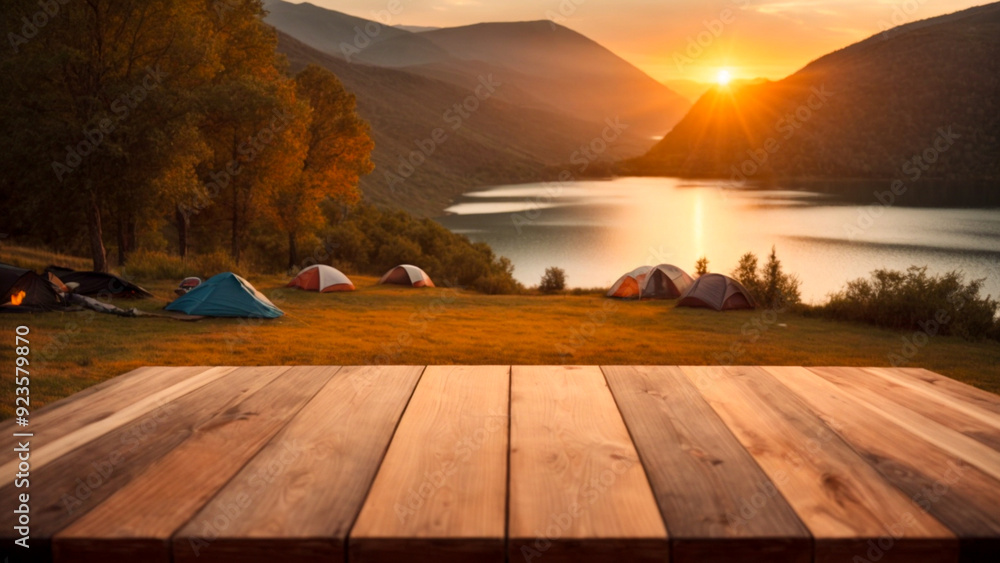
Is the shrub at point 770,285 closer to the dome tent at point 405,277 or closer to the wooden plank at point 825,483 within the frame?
the dome tent at point 405,277

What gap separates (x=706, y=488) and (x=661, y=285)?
2452cm

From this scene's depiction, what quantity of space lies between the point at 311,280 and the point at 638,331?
11.6 m

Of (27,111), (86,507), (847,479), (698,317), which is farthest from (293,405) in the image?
(27,111)

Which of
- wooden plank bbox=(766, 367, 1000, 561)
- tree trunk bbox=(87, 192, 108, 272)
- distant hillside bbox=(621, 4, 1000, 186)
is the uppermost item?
distant hillside bbox=(621, 4, 1000, 186)

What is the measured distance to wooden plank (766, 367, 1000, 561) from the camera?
1272 mm

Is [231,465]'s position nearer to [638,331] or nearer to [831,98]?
[638,331]

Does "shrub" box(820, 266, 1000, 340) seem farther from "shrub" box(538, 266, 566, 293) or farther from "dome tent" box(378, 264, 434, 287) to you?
"shrub" box(538, 266, 566, 293)

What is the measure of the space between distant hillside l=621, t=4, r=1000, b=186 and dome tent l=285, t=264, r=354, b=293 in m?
103

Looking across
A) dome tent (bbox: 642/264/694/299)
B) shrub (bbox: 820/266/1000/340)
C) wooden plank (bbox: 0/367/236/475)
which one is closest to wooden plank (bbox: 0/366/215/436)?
wooden plank (bbox: 0/367/236/475)

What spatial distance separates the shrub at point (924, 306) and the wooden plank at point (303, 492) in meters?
17.3

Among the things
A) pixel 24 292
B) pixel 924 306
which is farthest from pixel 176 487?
pixel 924 306

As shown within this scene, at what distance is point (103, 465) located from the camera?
5.07 ft

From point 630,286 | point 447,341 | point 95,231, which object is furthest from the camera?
point 630,286

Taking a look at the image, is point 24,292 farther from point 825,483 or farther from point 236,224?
point 825,483
